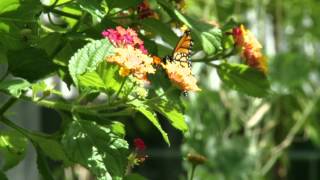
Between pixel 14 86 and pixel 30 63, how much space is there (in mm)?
82

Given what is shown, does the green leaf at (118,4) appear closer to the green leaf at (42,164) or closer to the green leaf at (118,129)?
the green leaf at (118,129)

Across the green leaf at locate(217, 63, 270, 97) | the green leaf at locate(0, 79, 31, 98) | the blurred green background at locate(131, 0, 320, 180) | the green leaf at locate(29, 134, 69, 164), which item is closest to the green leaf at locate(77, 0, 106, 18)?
the green leaf at locate(0, 79, 31, 98)

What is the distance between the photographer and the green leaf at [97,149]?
1.00 metres

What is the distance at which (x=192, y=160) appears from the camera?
1365 mm

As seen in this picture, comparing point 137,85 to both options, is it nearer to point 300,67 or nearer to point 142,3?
point 142,3

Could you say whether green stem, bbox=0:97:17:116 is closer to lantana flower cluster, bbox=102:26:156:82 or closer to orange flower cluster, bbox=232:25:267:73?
lantana flower cluster, bbox=102:26:156:82

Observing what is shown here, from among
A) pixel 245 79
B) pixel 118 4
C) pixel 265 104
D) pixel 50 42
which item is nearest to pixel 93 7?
pixel 118 4

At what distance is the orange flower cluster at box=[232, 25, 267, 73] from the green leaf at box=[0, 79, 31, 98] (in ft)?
1.43

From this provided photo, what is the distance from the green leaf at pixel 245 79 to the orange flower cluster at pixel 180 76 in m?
0.33

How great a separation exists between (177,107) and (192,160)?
0.23 meters

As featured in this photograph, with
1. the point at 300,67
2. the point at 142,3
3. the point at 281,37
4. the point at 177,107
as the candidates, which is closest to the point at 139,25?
the point at 142,3

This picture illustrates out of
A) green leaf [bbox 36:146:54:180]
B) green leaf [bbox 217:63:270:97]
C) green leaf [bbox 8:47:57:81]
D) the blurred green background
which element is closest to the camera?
green leaf [bbox 8:47:57:81]

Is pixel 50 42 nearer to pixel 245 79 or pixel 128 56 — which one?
pixel 128 56

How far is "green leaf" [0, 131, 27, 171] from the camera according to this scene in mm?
1209
